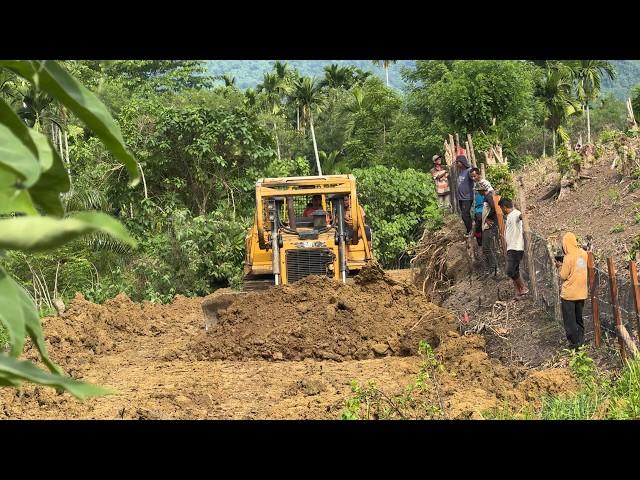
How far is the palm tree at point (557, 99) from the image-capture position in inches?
1890

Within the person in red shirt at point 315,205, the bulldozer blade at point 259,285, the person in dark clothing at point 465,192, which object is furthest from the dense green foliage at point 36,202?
the person in red shirt at point 315,205

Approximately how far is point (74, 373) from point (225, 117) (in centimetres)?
1264

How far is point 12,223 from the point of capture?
763 millimetres

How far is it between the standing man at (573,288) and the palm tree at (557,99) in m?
38.9

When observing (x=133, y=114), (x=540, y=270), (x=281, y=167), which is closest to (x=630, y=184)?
(x=540, y=270)

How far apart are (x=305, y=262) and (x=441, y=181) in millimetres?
5302

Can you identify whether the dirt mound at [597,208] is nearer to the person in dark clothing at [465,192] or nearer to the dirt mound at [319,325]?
the person in dark clothing at [465,192]

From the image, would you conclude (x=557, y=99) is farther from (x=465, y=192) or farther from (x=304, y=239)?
(x=304, y=239)

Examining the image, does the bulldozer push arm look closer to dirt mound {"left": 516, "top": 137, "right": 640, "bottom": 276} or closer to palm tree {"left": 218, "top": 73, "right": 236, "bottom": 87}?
dirt mound {"left": 516, "top": 137, "right": 640, "bottom": 276}

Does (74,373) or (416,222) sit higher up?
(416,222)

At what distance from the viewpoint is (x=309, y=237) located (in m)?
14.7

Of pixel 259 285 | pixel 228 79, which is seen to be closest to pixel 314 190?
pixel 259 285

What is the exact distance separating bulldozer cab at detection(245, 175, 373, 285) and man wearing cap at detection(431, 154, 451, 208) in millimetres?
3711
